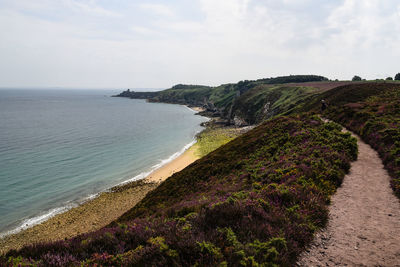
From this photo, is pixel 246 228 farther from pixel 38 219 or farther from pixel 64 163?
pixel 64 163

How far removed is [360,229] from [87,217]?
35.2m

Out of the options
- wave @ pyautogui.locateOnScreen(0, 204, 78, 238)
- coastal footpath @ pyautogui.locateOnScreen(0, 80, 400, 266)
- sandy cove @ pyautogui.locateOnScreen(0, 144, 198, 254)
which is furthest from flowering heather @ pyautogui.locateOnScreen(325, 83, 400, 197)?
wave @ pyautogui.locateOnScreen(0, 204, 78, 238)

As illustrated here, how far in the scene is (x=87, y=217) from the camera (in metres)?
32.5

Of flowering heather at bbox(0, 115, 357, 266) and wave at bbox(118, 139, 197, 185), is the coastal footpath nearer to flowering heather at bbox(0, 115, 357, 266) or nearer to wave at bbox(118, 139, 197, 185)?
flowering heather at bbox(0, 115, 357, 266)

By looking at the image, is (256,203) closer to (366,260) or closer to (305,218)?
(305,218)

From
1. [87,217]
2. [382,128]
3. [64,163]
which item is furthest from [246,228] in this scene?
[64,163]

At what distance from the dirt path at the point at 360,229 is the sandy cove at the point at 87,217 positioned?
99.1 ft

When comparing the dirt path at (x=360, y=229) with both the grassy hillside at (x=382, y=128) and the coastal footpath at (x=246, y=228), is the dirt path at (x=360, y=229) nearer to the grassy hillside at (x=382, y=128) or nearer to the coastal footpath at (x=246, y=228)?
the coastal footpath at (x=246, y=228)

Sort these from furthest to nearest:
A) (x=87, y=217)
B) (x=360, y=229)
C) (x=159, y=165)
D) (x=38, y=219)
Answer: (x=159, y=165) < (x=87, y=217) < (x=38, y=219) < (x=360, y=229)

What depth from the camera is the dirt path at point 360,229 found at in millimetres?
7402

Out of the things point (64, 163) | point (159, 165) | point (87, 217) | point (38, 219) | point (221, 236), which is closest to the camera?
point (221, 236)

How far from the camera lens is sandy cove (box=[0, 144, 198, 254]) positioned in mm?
27648

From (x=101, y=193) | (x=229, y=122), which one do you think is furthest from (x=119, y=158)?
(x=229, y=122)

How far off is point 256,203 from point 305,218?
2100mm
